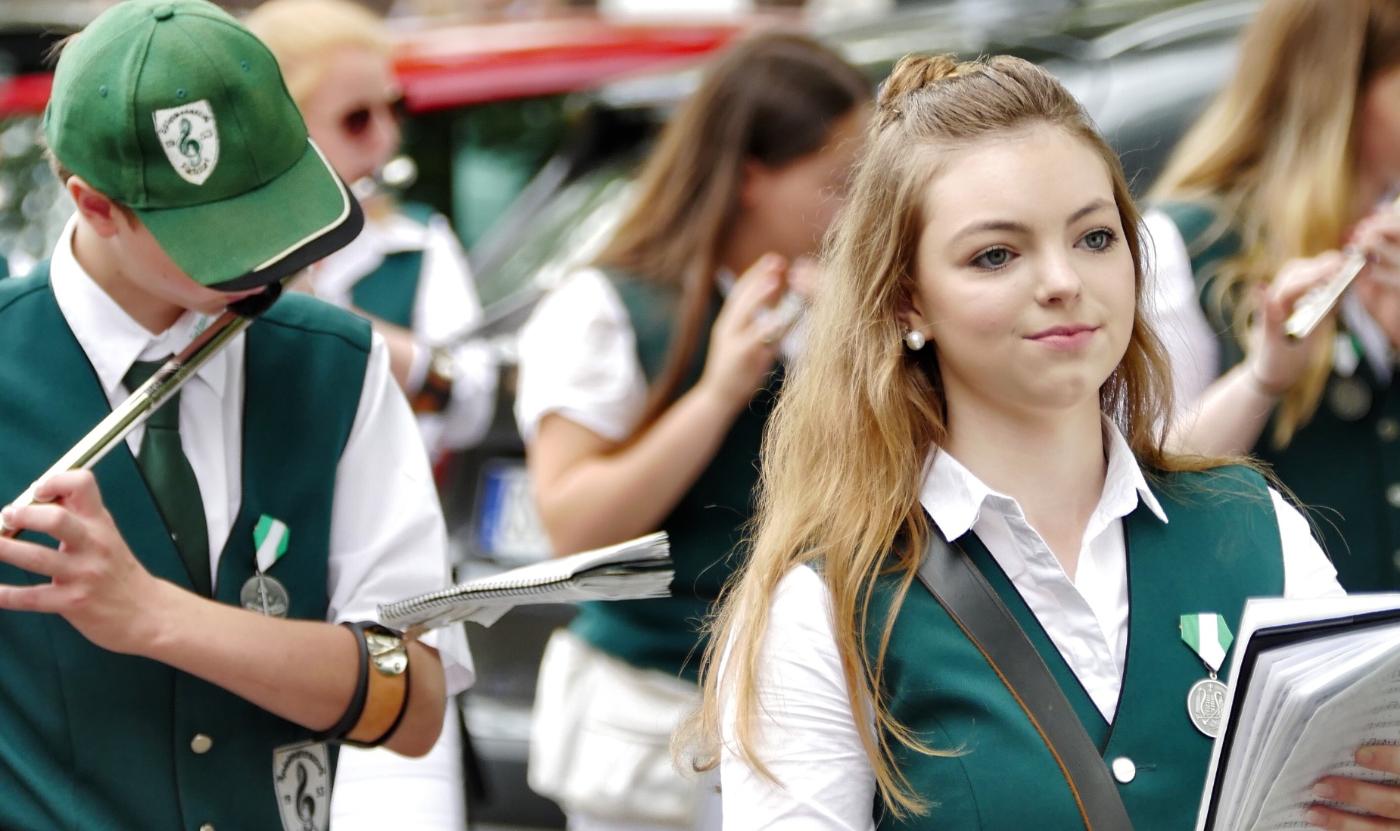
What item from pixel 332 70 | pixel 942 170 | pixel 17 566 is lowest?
pixel 17 566

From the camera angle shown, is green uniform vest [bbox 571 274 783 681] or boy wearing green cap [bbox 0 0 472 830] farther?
green uniform vest [bbox 571 274 783 681]

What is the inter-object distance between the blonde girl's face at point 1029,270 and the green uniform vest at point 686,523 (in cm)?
124

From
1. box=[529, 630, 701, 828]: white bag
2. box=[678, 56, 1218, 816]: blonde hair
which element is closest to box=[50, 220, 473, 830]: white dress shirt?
box=[678, 56, 1218, 816]: blonde hair

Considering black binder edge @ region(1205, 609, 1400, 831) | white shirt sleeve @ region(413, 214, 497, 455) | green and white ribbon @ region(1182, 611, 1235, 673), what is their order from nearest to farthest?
1. black binder edge @ region(1205, 609, 1400, 831)
2. green and white ribbon @ region(1182, 611, 1235, 673)
3. white shirt sleeve @ region(413, 214, 497, 455)

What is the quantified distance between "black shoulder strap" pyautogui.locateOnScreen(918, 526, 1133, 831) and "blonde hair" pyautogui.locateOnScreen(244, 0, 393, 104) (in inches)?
90.3

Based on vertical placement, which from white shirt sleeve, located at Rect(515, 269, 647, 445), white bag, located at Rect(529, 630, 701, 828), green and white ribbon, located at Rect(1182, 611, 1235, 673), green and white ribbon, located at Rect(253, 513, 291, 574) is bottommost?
white bag, located at Rect(529, 630, 701, 828)

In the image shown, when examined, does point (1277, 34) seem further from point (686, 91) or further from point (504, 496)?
point (504, 496)

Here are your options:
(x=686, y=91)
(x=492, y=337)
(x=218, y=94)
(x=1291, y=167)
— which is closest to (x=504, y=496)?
(x=492, y=337)

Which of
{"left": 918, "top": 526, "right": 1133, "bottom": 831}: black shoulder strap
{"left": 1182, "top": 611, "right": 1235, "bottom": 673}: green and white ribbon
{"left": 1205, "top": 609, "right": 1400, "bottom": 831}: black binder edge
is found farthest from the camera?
{"left": 1182, "top": 611, "right": 1235, "bottom": 673}: green and white ribbon

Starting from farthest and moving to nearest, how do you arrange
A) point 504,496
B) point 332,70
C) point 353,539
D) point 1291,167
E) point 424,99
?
point 424,99, point 504,496, point 332,70, point 1291,167, point 353,539

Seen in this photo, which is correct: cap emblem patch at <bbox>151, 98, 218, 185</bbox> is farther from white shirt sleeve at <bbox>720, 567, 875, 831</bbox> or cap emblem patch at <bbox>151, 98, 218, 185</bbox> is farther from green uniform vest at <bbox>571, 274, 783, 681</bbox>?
green uniform vest at <bbox>571, 274, 783, 681</bbox>

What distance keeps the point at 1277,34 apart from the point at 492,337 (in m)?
1.98

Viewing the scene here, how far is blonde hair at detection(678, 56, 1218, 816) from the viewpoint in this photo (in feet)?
7.20

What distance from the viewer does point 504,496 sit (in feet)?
15.4
